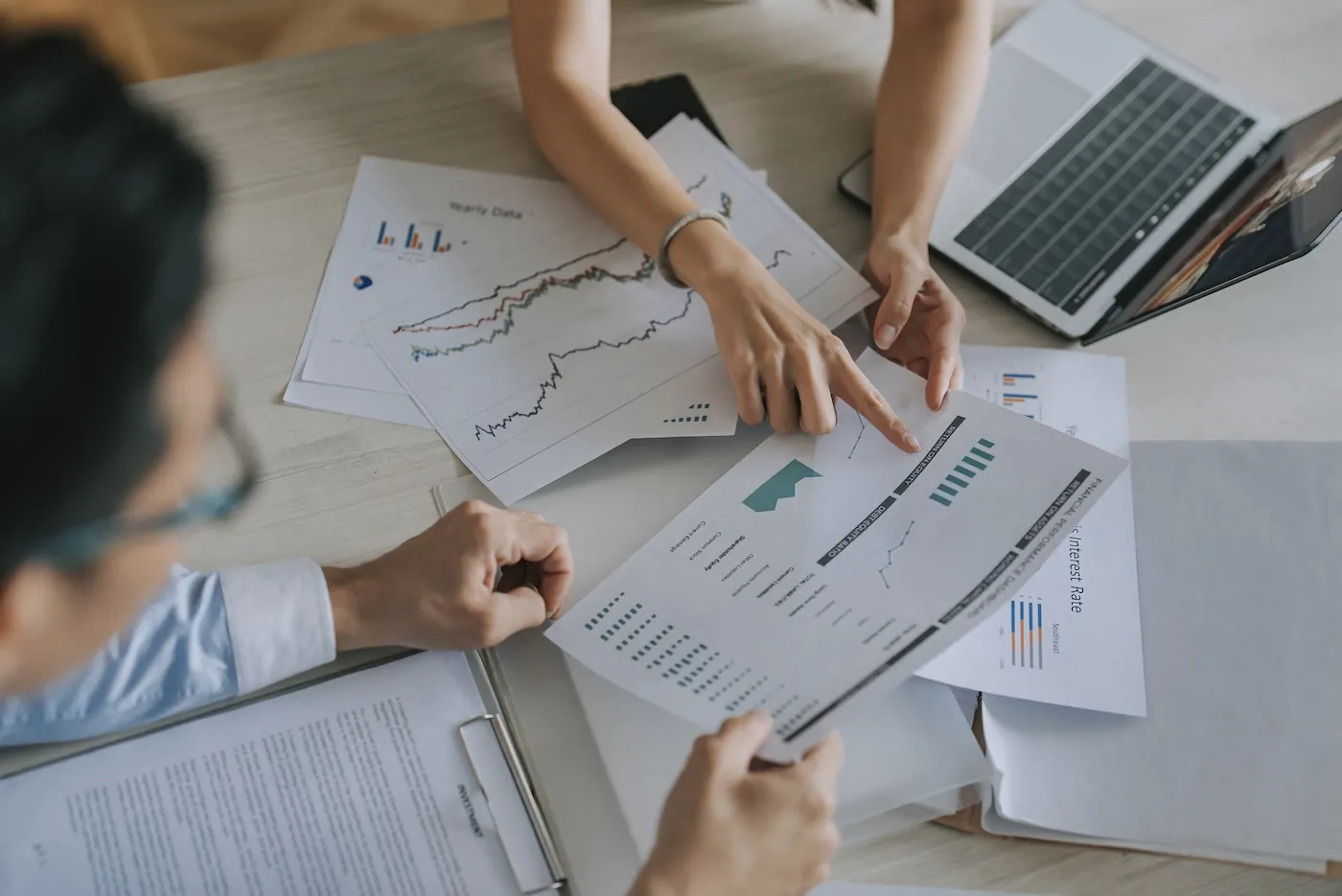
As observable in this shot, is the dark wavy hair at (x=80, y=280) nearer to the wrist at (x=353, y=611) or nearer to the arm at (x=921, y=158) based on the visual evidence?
the wrist at (x=353, y=611)

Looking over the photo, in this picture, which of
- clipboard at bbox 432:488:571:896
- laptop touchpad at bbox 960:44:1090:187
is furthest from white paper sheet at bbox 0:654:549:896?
laptop touchpad at bbox 960:44:1090:187

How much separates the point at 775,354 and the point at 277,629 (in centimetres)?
41

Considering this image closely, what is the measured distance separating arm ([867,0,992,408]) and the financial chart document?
7 centimetres

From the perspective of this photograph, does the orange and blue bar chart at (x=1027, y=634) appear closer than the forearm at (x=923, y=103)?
Yes

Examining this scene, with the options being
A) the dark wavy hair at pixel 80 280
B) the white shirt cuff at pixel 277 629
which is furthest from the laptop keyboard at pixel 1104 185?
the dark wavy hair at pixel 80 280

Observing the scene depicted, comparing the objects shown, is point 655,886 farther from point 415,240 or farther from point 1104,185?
point 1104,185

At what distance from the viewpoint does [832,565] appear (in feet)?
2.61

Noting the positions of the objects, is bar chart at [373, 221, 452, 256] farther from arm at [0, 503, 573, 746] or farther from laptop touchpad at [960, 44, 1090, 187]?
laptop touchpad at [960, 44, 1090, 187]

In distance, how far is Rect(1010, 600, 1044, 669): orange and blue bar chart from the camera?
2.61 feet

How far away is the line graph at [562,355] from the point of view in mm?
918

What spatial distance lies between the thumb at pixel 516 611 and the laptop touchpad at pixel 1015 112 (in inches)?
23.1

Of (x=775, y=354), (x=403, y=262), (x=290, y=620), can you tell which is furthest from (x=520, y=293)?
(x=290, y=620)

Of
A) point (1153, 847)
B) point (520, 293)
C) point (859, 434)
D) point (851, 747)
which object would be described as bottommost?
point (1153, 847)

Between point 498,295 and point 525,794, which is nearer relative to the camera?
point 525,794
